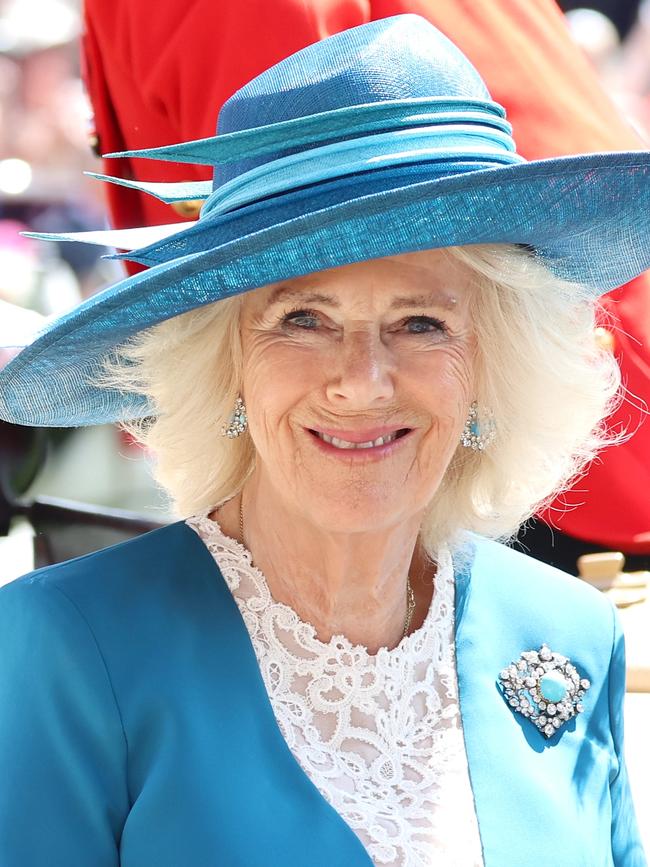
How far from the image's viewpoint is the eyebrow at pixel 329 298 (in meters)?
1.78

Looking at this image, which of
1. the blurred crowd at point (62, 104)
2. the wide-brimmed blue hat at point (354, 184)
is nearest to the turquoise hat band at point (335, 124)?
the wide-brimmed blue hat at point (354, 184)

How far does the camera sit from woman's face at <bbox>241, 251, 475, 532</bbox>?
5.81 feet

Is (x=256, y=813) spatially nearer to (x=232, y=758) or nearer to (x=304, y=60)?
(x=232, y=758)

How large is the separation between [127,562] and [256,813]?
43 centimetres

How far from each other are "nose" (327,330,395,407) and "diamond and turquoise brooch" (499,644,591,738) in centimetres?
56

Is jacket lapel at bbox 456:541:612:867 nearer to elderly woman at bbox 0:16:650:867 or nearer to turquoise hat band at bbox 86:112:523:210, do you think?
elderly woman at bbox 0:16:650:867

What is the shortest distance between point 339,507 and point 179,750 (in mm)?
426

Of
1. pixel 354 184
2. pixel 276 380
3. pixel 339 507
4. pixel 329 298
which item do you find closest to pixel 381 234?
pixel 354 184

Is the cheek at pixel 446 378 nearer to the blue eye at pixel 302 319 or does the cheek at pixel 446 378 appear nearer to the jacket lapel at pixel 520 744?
the blue eye at pixel 302 319

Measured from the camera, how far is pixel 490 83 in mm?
2467

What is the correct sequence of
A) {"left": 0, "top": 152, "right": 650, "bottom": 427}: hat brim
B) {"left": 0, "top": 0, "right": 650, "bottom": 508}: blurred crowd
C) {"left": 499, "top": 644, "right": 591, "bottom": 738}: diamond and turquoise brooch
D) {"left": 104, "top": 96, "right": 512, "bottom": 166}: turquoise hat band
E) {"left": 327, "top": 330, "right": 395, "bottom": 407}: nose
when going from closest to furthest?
{"left": 0, "top": 152, "right": 650, "bottom": 427}: hat brim
{"left": 104, "top": 96, "right": 512, "bottom": 166}: turquoise hat band
{"left": 327, "top": 330, "right": 395, "bottom": 407}: nose
{"left": 499, "top": 644, "right": 591, "bottom": 738}: diamond and turquoise brooch
{"left": 0, "top": 0, "right": 650, "bottom": 508}: blurred crowd

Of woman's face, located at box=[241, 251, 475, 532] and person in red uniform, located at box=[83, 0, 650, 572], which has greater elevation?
person in red uniform, located at box=[83, 0, 650, 572]

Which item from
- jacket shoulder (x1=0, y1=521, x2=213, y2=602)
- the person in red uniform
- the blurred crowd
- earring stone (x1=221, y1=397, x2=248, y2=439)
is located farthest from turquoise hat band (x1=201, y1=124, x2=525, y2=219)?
the blurred crowd

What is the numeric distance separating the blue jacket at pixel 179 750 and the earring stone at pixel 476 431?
0.37 metres
